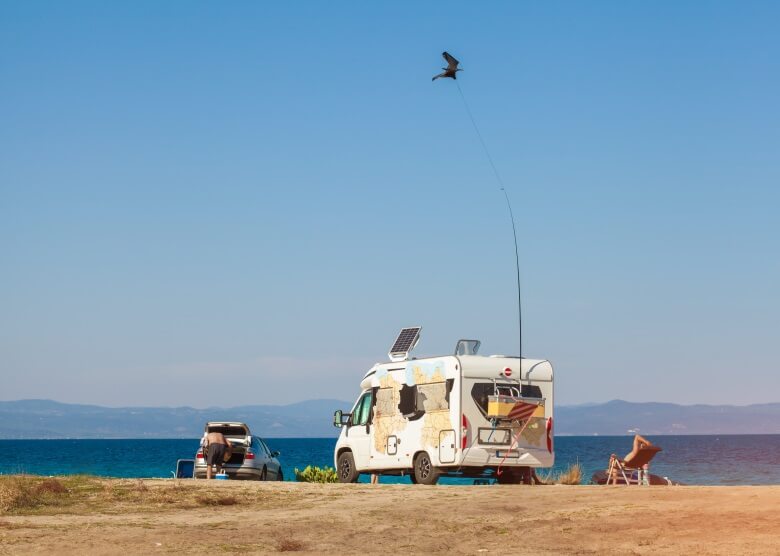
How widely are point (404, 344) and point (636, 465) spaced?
231 inches

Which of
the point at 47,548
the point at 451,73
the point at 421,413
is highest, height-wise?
the point at 451,73

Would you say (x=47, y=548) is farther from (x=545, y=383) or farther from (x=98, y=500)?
(x=545, y=383)

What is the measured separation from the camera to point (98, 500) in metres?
19.3

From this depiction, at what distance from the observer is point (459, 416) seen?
23.3m

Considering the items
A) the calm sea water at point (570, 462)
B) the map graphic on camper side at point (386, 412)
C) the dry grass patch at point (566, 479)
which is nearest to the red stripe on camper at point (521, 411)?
the map graphic on camper side at point (386, 412)

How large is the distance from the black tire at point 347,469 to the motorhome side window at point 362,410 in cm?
Result: 76

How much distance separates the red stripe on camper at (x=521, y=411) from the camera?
23766mm

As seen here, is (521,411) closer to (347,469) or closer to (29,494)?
(347,469)

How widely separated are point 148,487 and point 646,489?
8.27 metres

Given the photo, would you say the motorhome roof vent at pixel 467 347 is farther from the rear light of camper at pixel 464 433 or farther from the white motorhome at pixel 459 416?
the rear light of camper at pixel 464 433

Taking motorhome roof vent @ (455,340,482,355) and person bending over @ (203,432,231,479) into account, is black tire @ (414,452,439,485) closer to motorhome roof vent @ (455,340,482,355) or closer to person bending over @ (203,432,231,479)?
motorhome roof vent @ (455,340,482,355)

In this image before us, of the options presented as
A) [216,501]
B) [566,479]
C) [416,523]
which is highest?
[566,479]

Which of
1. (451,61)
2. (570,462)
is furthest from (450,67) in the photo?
(570,462)

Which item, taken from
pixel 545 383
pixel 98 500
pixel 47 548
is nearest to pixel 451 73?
pixel 545 383
